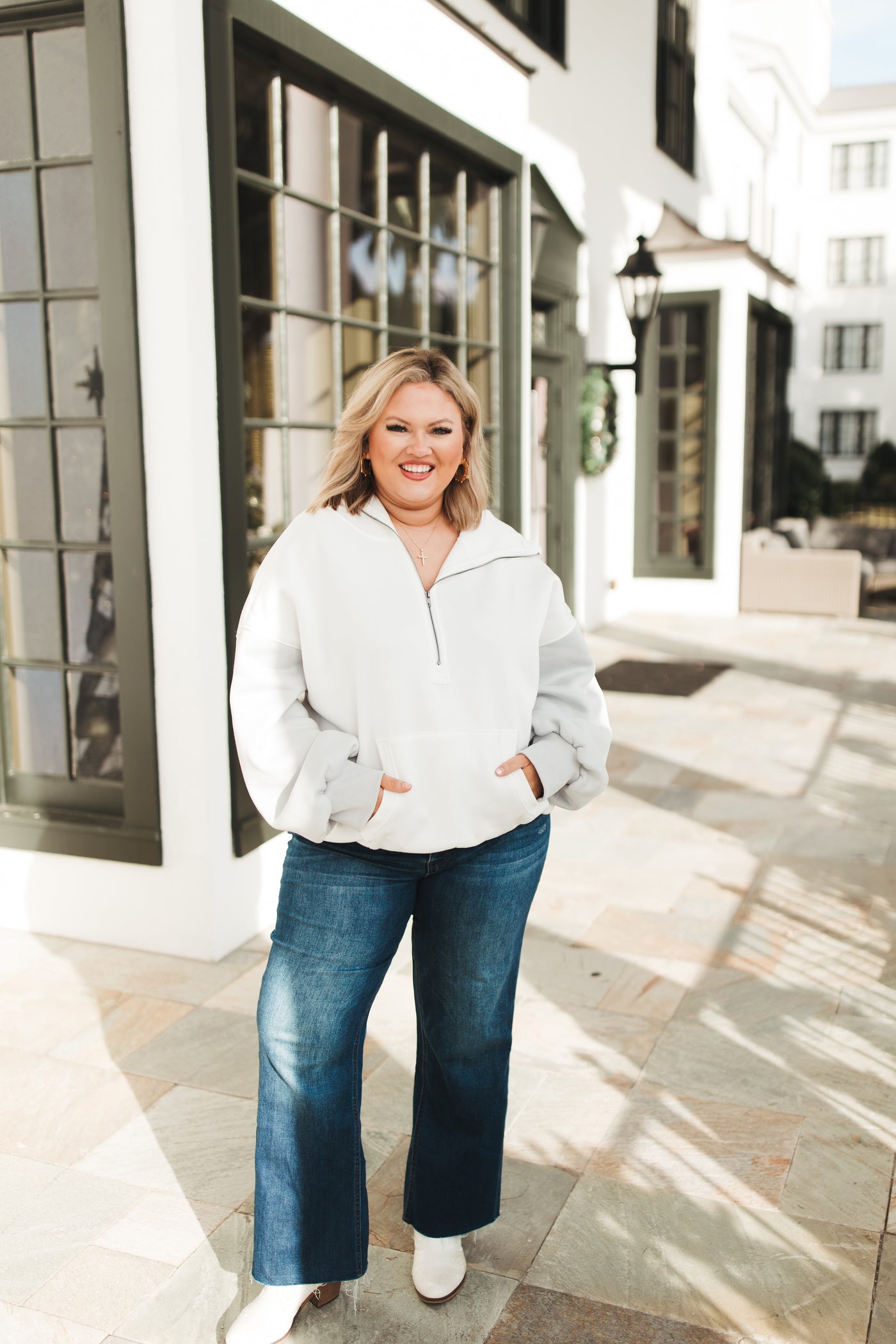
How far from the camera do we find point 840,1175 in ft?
8.72

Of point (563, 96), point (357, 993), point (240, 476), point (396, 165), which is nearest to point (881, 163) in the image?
point (563, 96)

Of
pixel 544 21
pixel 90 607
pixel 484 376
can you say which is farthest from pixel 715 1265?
pixel 544 21

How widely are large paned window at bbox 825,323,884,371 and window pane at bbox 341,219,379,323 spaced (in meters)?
26.6

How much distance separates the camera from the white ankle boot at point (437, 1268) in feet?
7.43

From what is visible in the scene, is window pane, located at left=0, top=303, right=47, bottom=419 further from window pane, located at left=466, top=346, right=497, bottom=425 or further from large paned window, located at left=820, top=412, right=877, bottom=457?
large paned window, located at left=820, top=412, right=877, bottom=457

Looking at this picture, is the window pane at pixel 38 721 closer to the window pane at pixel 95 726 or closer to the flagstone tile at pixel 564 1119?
the window pane at pixel 95 726

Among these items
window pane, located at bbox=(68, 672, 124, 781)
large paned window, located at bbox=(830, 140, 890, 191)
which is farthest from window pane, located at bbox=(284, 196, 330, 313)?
large paned window, located at bbox=(830, 140, 890, 191)

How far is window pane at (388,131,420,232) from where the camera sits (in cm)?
511

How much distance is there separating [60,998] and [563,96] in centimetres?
862

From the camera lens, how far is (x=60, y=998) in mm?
3592

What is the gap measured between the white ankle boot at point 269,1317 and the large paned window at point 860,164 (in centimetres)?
3134

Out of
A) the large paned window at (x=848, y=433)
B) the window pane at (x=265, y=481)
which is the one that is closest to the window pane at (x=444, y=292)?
the window pane at (x=265, y=481)

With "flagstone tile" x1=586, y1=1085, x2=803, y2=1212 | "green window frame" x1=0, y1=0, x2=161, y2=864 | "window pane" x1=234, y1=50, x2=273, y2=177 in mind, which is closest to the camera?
"flagstone tile" x1=586, y1=1085, x2=803, y2=1212

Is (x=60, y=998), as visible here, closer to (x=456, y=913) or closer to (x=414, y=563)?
(x=456, y=913)
